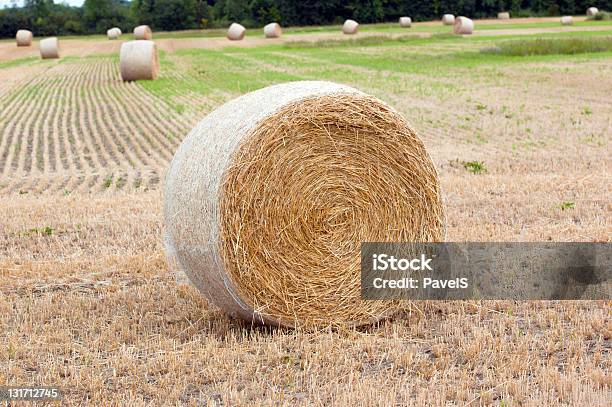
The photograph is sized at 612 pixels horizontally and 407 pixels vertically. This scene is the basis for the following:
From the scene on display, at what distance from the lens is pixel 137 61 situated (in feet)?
92.4

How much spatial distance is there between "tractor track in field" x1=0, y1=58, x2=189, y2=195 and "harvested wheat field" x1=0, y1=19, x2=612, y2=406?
71 mm

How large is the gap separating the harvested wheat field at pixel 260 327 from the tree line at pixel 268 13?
183ft

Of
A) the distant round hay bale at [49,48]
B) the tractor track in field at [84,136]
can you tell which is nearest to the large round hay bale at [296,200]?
the tractor track in field at [84,136]

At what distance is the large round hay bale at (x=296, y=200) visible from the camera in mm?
5602

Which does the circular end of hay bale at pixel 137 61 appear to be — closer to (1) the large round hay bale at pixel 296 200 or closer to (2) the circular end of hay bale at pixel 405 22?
(1) the large round hay bale at pixel 296 200

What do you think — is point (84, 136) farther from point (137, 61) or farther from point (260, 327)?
point (260, 327)

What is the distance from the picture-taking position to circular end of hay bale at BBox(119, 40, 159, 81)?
28062 mm

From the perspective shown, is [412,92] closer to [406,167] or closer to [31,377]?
[406,167]

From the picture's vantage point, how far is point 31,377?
5043mm

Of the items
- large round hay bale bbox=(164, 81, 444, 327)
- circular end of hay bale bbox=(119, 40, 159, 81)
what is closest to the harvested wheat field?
large round hay bale bbox=(164, 81, 444, 327)

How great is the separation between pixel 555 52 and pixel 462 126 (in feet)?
62.7

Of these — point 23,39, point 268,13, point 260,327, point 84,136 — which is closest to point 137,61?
point 84,136

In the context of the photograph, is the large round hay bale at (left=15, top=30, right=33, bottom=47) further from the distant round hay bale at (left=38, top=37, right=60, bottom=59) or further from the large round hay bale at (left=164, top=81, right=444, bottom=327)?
the large round hay bale at (left=164, top=81, right=444, bottom=327)

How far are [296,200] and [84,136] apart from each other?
40.9 ft
